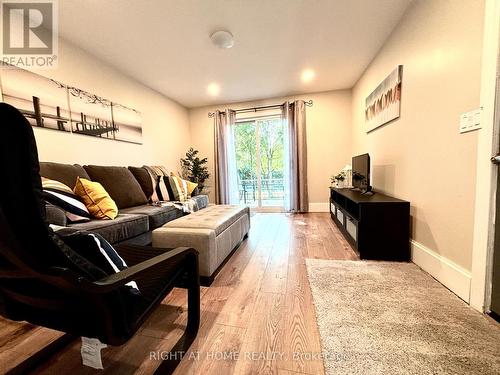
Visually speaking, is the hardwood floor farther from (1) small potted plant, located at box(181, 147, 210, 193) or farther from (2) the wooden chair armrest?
(1) small potted plant, located at box(181, 147, 210, 193)

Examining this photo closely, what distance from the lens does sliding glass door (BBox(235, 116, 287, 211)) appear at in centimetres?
444

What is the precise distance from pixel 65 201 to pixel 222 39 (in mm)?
2140

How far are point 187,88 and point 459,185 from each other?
376cm

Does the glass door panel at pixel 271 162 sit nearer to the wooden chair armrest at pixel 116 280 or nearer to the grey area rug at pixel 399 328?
the grey area rug at pixel 399 328

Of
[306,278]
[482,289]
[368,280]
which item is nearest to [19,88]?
[306,278]

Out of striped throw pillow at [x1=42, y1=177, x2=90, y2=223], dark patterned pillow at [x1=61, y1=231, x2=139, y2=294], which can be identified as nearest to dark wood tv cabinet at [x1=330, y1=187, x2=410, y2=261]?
dark patterned pillow at [x1=61, y1=231, x2=139, y2=294]

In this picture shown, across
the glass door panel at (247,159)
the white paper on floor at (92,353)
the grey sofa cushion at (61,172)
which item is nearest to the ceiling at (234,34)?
the glass door panel at (247,159)

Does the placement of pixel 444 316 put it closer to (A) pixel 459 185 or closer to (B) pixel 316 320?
(B) pixel 316 320

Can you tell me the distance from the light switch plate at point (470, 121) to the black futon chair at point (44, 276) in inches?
70.4

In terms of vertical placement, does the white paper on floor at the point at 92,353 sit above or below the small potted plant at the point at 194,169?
below

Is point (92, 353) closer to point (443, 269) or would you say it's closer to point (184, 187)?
point (443, 269)

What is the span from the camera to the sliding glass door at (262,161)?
4.44m

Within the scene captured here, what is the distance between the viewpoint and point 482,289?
47.2 inches

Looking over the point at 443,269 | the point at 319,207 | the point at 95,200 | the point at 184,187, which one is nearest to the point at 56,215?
the point at 95,200
